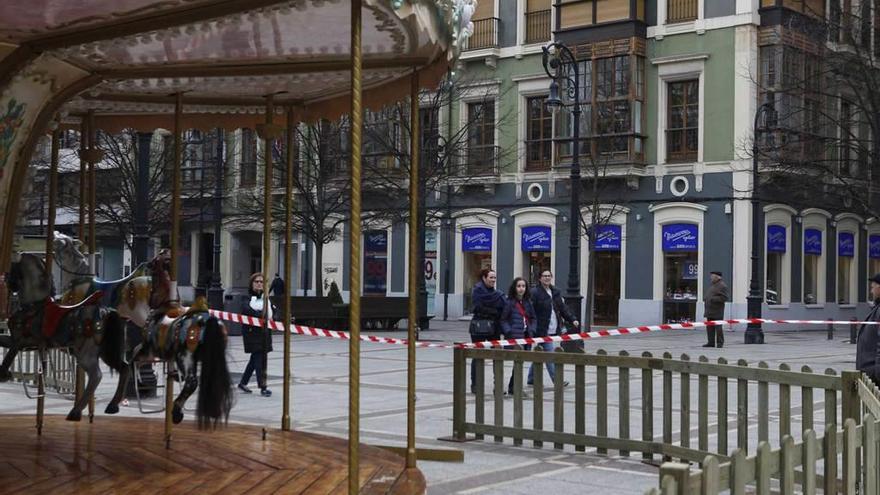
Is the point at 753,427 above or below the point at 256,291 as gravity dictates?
below

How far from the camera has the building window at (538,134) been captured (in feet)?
127

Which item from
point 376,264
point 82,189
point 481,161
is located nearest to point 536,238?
point 481,161

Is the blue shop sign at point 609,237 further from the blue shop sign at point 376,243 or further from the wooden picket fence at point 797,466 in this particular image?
the wooden picket fence at point 797,466

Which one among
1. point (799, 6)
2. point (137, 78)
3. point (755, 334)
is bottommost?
point (755, 334)

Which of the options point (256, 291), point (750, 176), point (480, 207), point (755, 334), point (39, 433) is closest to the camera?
point (39, 433)

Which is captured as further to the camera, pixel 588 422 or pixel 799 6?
pixel 799 6

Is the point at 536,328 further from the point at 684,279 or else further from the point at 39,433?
the point at 684,279

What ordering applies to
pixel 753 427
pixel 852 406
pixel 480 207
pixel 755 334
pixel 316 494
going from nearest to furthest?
pixel 316 494 → pixel 852 406 → pixel 753 427 → pixel 755 334 → pixel 480 207

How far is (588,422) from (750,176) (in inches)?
942

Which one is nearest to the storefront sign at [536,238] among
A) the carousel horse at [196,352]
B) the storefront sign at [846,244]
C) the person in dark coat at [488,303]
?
the storefront sign at [846,244]

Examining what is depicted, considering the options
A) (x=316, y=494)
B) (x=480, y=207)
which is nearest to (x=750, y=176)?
(x=480, y=207)

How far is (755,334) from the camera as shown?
28234mm

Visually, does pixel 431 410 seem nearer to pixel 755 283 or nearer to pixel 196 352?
pixel 196 352

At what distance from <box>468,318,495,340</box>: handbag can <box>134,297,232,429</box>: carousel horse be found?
23.7ft
